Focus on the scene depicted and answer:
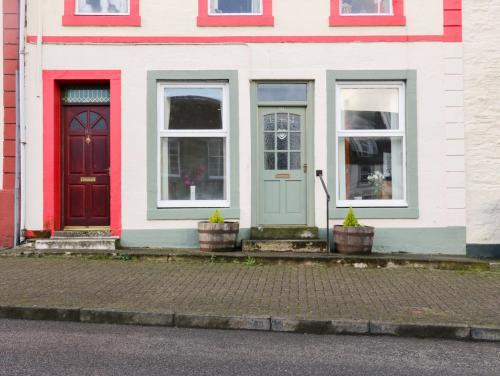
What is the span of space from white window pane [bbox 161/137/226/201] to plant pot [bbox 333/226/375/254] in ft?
7.93

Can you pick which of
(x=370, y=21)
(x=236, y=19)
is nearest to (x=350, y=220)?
(x=370, y=21)

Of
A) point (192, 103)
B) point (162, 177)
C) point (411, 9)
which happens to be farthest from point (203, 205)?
point (411, 9)

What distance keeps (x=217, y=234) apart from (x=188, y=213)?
888 millimetres

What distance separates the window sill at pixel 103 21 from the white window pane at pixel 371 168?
4578 millimetres

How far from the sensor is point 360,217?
9969mm

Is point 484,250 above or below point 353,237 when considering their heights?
below

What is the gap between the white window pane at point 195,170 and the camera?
10.3 m

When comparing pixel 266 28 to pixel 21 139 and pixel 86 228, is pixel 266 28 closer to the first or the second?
pixel 21 139

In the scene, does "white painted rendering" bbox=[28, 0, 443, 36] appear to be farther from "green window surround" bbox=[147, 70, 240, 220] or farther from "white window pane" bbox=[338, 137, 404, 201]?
"white window pane" bbox=[338, 137, 404, 201]

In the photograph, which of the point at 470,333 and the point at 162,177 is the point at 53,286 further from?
the point at 470,333

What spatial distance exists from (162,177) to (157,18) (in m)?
3.03

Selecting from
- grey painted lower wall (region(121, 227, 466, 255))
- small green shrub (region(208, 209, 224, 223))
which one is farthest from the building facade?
small green shrub (region(208, 209, 224, 223))

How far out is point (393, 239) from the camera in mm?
9922

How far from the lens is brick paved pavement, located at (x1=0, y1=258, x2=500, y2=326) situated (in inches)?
240
